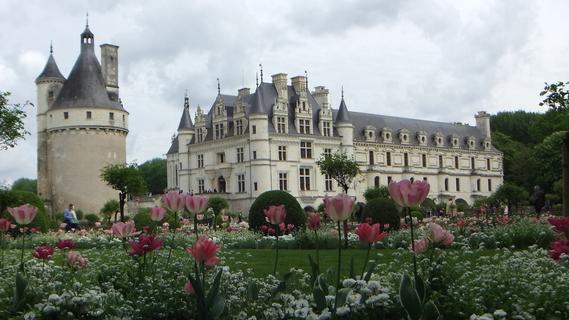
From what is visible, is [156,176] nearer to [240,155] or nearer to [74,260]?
[240,155]

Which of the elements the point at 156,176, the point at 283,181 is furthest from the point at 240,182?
the point at 156,176

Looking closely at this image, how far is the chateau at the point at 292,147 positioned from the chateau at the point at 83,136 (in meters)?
5.89

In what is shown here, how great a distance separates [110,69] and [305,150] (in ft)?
52.9

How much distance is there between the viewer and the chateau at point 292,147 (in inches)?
1989

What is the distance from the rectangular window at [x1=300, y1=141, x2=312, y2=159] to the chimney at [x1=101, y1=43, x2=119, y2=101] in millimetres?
14362

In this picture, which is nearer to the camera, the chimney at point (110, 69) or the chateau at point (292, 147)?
the chateau at point (292, 147)

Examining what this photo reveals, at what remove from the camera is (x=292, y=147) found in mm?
51688

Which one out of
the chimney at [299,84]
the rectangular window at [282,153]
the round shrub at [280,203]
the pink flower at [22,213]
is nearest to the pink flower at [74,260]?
the pink flower at [22,213]

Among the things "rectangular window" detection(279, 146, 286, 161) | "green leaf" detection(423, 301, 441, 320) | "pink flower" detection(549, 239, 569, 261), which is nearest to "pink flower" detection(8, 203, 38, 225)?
"green leaf" detection(423, 301, 441, 320)

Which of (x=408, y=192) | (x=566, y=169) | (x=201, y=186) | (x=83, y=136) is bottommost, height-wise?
(x=408, y=192)

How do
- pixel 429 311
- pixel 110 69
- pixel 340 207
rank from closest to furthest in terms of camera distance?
pixel 429 311 → pixel 340 207 → pixel 110 69

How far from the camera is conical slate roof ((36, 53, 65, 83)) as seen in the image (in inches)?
2146

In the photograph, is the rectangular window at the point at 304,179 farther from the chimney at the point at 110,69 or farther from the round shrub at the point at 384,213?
the round shrub at the point at 384,213

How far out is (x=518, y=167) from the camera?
65250mm
